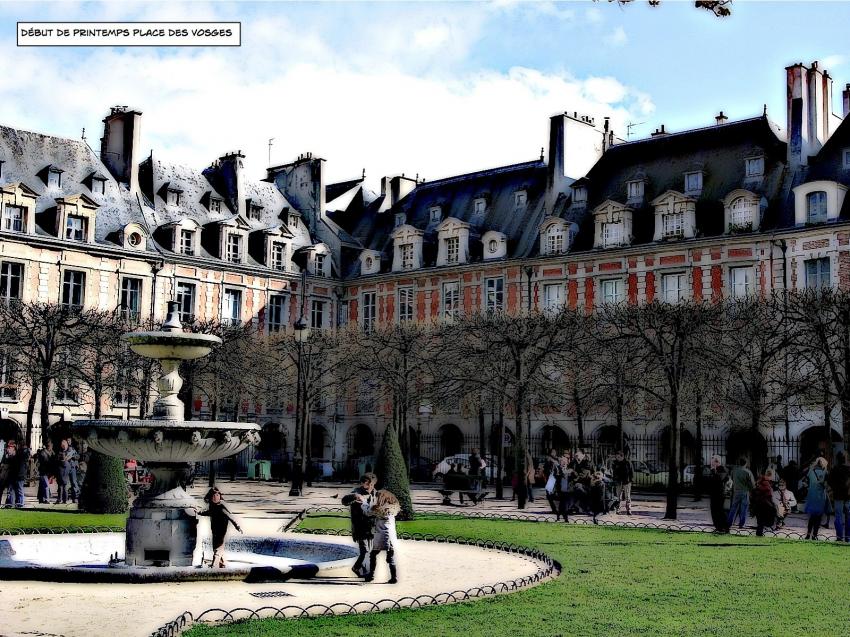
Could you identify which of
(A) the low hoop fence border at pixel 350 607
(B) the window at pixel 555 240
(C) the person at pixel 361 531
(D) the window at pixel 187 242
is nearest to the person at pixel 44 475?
(C) the person at pixel 361 531

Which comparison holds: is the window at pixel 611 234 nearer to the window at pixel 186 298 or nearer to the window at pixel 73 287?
the window at pixel 186 298

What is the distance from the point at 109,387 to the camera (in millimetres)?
32906

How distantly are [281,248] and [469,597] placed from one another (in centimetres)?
3418

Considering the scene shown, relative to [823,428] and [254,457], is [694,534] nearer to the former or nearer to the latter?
[823,428]

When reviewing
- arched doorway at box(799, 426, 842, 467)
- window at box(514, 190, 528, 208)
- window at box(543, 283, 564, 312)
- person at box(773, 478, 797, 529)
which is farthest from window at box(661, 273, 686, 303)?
person at box(773, 478, 797, 529)

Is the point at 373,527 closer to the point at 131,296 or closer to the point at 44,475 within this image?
the point at 44,475

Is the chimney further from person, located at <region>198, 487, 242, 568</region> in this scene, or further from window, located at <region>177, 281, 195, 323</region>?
person, located at <region>198, 487, 242, 568</region>

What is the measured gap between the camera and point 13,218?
35.8 meters

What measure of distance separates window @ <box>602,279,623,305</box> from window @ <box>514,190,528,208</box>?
225 inches

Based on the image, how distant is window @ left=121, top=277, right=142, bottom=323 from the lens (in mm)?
38469

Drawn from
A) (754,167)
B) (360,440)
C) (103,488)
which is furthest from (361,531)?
(360,440)

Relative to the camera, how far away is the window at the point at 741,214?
112 ft

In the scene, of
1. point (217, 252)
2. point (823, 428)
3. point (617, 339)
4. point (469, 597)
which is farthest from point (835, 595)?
point (217, 252)

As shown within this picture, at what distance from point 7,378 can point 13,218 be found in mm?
5318
